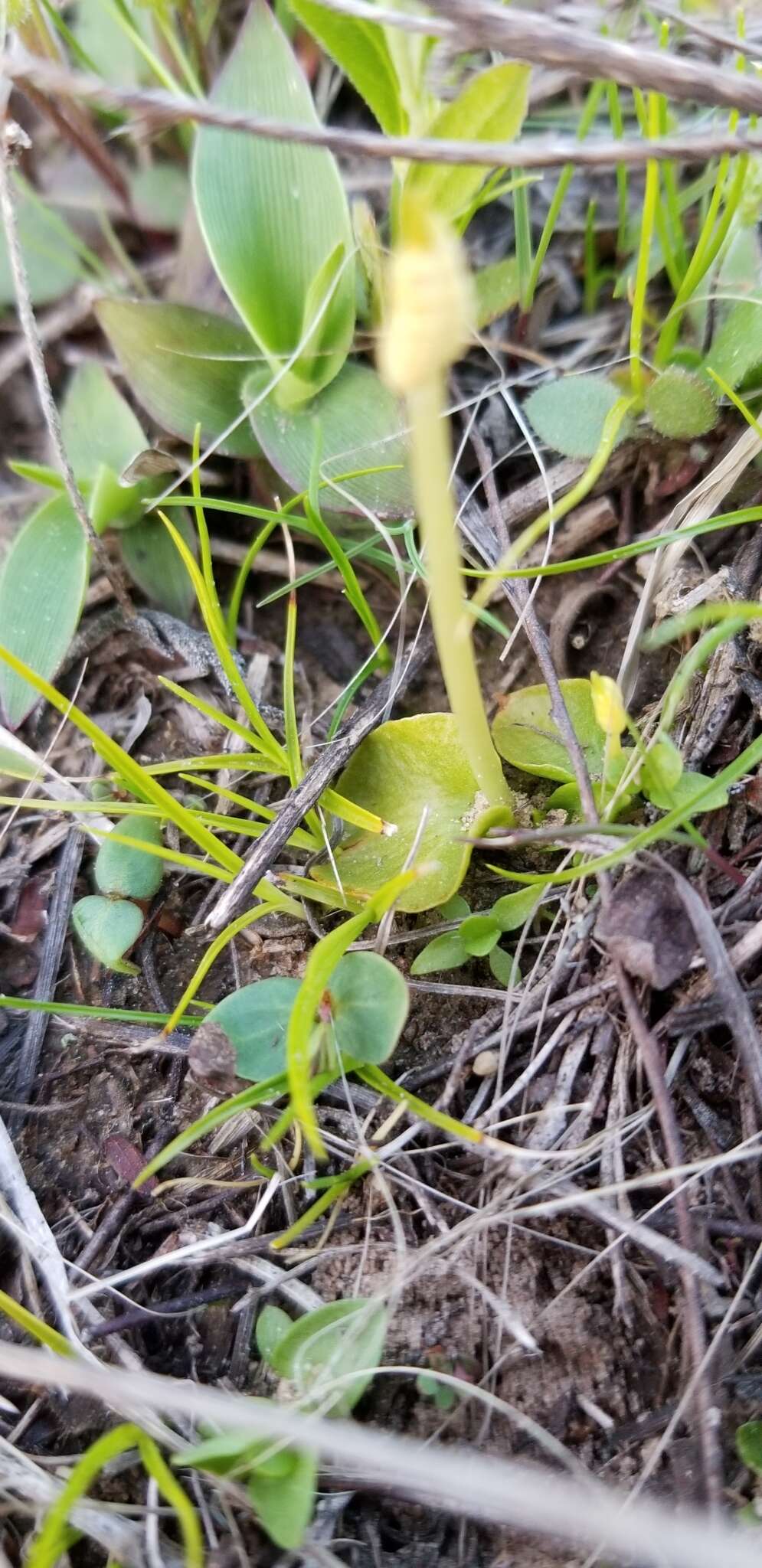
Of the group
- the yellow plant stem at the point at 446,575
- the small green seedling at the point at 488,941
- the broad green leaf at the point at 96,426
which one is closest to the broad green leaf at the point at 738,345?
the yellow plant stem at the point at 446,575

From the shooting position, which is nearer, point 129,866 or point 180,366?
point 129,866

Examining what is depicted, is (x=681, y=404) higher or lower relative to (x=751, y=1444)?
higher

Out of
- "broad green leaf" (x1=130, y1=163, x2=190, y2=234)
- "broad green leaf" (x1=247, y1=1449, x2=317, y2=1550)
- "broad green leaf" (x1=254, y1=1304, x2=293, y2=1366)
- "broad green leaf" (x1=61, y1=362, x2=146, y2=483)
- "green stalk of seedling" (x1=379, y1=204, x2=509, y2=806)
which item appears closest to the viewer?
"green stalk of seedling" (x1=379, y1=204, x2=509, y2=806)

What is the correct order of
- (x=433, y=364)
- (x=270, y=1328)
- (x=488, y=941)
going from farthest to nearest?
(x=488, y=941), (x=270, y=1328), (x=433, y=364)

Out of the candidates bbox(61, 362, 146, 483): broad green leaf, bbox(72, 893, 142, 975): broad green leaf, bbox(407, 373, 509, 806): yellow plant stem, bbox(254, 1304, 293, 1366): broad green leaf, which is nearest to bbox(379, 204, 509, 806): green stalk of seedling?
bbox(407, 373, 509, 806): yellow plant stem

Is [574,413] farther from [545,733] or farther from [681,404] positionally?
[545,733]

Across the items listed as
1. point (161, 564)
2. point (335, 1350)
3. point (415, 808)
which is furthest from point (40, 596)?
point (335, 1350)

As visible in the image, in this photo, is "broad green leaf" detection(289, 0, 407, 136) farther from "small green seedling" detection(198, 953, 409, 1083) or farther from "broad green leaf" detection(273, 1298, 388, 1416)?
"broad green leaf" detection(273, 1298, 388, 1416)
